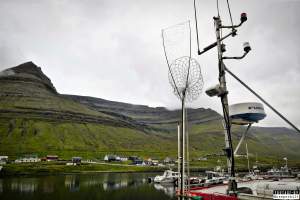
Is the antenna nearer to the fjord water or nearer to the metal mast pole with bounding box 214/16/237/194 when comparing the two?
the metal mast pole with bounding box 214/16/237/194

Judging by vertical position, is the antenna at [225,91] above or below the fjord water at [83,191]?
above

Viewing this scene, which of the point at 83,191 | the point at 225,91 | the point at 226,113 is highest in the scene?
the point at 225,91

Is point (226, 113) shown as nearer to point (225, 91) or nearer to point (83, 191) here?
point (225, 91)

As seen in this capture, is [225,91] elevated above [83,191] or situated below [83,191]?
above

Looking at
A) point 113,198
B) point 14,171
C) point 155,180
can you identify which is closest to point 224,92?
point 113,198

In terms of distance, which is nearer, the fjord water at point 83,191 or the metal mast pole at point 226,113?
the metal mast pole at point 226,113

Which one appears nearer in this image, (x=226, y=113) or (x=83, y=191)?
(x=226, y=113)

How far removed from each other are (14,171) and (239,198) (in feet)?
560

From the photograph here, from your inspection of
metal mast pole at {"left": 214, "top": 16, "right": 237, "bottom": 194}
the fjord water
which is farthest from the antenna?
the fjord water

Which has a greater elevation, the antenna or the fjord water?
the antenna

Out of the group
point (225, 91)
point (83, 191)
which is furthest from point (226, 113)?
point (83, 191)

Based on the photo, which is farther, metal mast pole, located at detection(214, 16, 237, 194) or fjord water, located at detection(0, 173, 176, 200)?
fjord water, located at detection(0, 173, 176, 200)

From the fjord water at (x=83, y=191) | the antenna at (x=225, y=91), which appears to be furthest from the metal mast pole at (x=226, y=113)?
the fjord water at (x=83, y=191)

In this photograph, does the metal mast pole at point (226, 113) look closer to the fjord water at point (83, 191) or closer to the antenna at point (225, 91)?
the antenna at point (225, 91)
